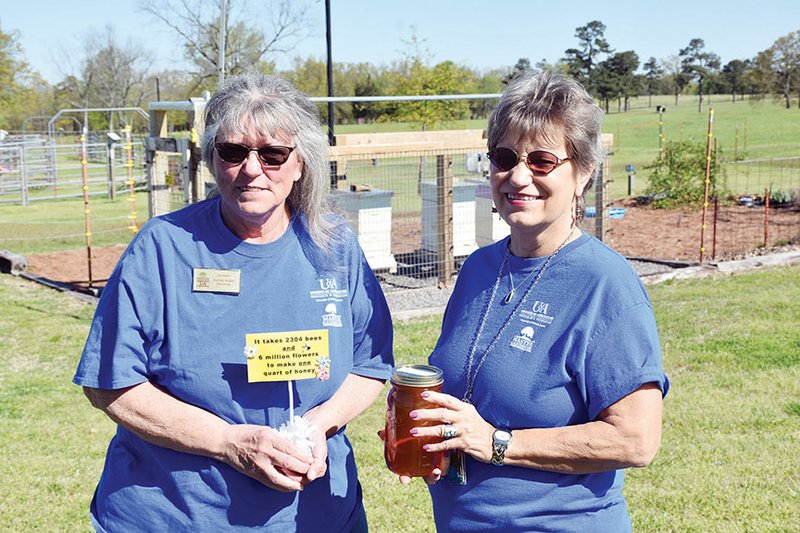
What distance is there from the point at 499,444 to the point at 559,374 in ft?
0.75

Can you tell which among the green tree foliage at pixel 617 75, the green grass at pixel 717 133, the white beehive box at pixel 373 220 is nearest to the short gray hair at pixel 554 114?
the white beehive box at pixel 373 220

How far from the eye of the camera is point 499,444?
2.10m

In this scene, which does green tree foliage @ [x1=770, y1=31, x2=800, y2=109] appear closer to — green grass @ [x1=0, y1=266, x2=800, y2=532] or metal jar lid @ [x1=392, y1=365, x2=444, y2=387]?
green grass @ [x1=0, y1=266, x2=800, y2=532]

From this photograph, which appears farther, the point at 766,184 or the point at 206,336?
the point at 766,184

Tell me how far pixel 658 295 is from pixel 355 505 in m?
7.75

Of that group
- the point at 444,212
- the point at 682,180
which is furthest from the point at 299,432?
the point at 682,180

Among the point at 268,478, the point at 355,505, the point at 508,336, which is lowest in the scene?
the point at 355,505

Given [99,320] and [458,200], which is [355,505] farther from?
[458,200]

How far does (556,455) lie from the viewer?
2.08m

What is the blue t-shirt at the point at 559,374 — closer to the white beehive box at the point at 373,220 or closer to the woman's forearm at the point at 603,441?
the woman's forearm at the point at 603,441

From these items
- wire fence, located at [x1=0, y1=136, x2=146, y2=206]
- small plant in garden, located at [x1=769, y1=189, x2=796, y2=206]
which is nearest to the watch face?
small plant in garden, located at [x1=769, y1=189, x2=796, y2=206]

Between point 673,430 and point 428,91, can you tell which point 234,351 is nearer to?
point 673,430

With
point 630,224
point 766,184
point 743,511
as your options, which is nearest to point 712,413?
point 743,511

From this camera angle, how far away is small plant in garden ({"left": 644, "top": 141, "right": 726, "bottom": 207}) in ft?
55.4
